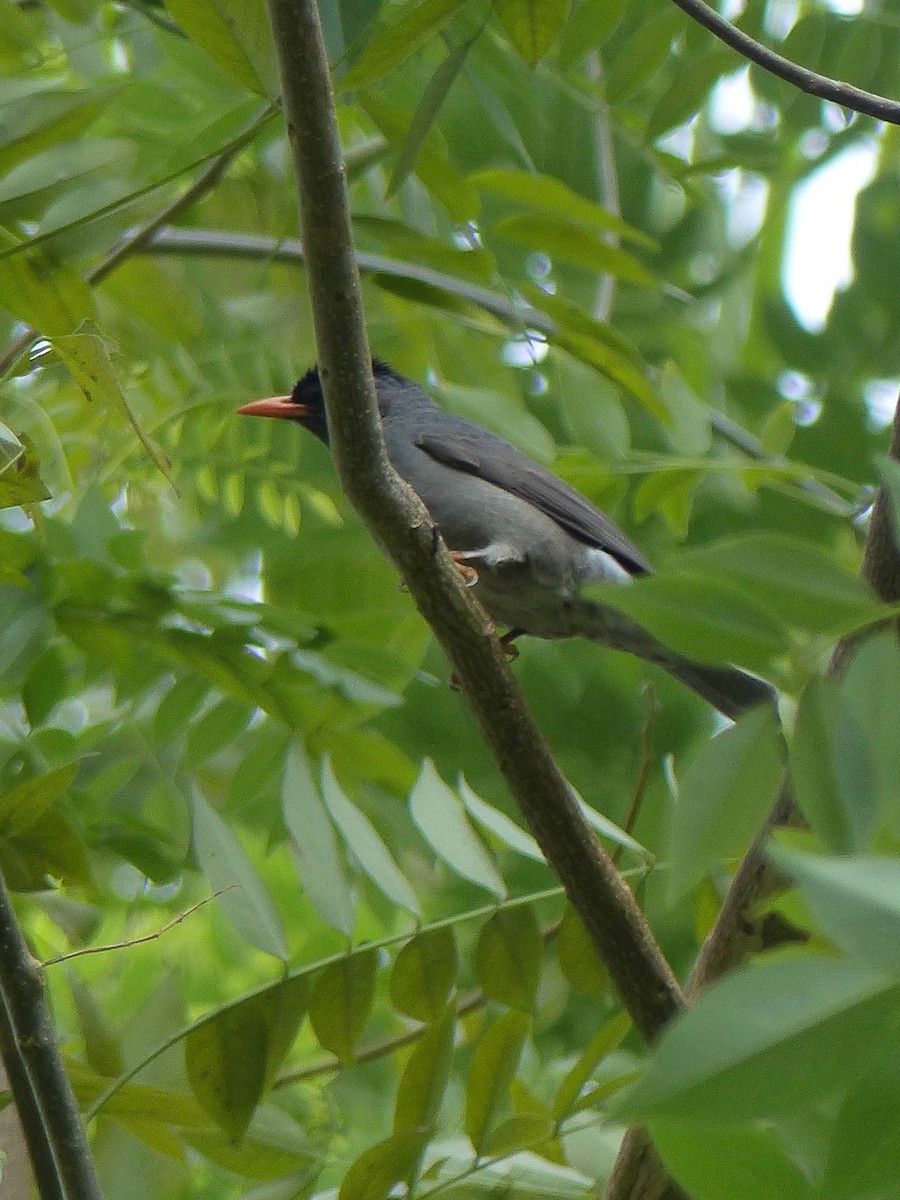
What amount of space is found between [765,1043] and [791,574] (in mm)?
455

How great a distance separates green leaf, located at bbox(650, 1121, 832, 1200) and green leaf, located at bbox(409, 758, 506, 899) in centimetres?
87

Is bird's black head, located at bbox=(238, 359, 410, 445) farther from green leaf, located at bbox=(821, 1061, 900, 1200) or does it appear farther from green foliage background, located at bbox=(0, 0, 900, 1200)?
green leaf, located at bbox=(821, 1061, 900, 1200)

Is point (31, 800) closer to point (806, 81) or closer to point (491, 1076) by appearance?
point (491, 1076)

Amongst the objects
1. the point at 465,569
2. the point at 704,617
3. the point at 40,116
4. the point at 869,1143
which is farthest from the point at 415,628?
the point at 869,1143

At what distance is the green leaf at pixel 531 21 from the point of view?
83.4 inches

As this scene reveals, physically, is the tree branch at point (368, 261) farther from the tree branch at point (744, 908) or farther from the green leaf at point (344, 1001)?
the green leaf at point (344, 1001)

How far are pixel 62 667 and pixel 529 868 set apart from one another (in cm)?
145

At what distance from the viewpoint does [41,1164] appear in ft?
5.40

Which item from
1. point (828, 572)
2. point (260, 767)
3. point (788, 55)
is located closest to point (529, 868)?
point (260, 767)

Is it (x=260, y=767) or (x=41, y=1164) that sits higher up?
(x=260, y=767)

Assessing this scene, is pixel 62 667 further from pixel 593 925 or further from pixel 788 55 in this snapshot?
pixel 788 55

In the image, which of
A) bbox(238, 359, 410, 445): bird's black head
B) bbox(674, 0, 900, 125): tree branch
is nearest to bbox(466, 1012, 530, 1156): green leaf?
bbox(674, 0, 900, 125): tree branch

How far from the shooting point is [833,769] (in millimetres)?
1249

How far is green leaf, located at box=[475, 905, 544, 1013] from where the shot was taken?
233cm
